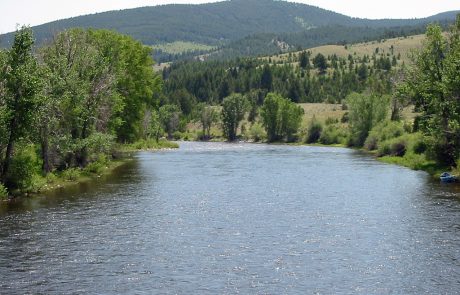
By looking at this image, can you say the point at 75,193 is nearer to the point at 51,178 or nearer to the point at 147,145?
the point at 51,178

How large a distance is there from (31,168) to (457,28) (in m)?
55.0

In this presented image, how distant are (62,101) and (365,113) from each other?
84338 mm

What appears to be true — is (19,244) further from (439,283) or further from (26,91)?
(439,283)

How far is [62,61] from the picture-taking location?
205 feet

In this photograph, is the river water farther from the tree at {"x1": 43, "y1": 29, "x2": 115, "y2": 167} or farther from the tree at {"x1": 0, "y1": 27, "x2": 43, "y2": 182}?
the tree at {"x1": 43, "y1": 29, "x2": 115, "y2": 167}

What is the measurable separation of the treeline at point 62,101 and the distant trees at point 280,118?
8950 cm

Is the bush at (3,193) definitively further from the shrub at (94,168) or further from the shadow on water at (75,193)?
the shrub at (94,168)

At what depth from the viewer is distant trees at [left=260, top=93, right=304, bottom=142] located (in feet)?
589

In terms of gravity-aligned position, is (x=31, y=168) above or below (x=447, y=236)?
above

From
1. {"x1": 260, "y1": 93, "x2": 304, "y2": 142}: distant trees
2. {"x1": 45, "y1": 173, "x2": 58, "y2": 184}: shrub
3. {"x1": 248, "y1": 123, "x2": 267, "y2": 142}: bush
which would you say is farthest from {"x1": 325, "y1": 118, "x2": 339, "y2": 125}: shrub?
{"x1": 45, "y1": 173, "x2": 58, "y2": 184}: shrub

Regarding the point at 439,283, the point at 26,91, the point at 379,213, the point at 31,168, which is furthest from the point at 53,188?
the point at 439,283

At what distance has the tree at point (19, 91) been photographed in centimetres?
4778

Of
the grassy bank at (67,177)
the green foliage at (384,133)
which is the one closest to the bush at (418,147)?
the green foliage at (384,133)

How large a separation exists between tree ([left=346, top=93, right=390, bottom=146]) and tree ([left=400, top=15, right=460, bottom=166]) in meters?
50.8
